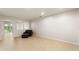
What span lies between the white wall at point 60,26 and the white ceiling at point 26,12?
0.39ft

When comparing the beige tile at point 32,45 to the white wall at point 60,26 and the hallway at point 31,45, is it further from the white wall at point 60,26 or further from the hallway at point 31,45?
the white wall at point 60,26

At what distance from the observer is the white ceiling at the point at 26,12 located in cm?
217

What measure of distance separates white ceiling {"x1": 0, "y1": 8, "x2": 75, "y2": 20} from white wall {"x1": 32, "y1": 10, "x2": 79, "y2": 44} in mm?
120

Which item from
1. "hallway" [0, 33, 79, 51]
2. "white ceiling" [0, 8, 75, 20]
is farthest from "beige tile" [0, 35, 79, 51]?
"white ceiling" [0, 8, 75, 20]

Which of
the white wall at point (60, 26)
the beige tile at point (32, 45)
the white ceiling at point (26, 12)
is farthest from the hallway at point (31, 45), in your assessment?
the white ceiling at point (26, 12)

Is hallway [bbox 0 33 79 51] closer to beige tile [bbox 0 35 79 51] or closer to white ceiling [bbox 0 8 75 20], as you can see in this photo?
beige tile [bbox 0 35 79 51]

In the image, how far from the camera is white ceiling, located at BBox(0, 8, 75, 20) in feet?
7.12

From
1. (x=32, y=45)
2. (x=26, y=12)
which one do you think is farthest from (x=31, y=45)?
(x=26, y=12)

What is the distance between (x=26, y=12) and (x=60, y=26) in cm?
73
